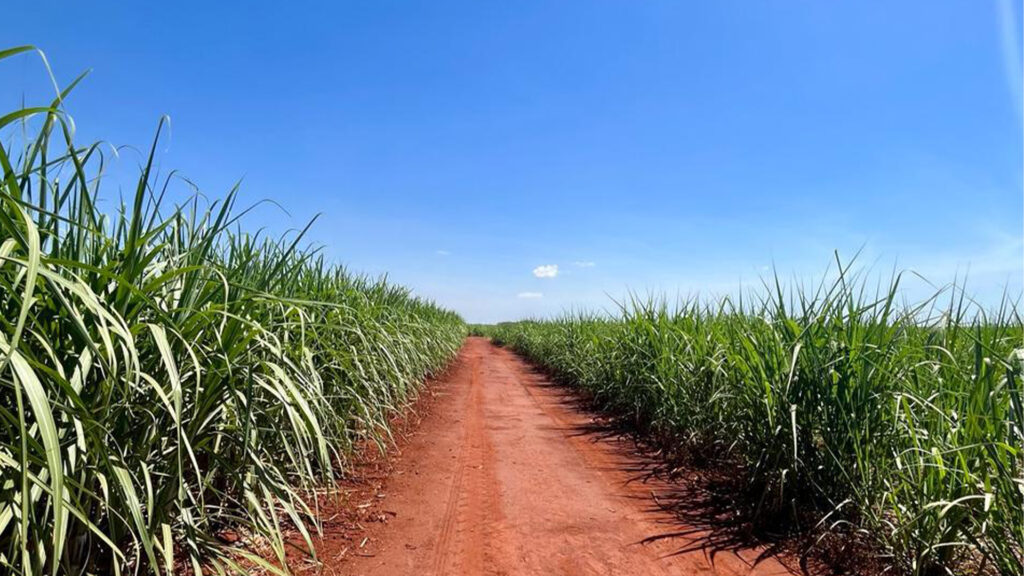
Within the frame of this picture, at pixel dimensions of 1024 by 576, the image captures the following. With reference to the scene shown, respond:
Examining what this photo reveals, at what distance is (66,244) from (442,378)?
28.5 ft

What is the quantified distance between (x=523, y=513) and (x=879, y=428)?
7.00 feet

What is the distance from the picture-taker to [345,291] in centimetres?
477

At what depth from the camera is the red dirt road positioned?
2.75 m

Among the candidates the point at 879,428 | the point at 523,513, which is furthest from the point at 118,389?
the point at 879,428

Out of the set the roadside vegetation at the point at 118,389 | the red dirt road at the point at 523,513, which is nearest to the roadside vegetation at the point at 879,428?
the red dirt road at the point at 523,513

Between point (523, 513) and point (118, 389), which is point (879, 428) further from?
point (118, 389)

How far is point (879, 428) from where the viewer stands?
279cm

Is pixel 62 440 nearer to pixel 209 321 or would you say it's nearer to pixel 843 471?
pixel 209 321

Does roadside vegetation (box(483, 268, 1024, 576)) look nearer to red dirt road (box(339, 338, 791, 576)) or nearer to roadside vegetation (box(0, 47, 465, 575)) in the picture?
red dirt road (box(339, 338, 791, 576))

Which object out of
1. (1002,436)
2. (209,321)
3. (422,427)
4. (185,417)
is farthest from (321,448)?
(422,427)

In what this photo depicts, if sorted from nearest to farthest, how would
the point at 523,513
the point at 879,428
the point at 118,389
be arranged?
the point at 118,389 → the point at 879,428 → the point at 523,513

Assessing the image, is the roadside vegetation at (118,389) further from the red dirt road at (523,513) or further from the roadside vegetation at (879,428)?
the roadside vegetation at (879,428)

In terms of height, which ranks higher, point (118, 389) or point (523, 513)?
point (118, 389)

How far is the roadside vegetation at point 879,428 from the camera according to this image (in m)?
2.20
